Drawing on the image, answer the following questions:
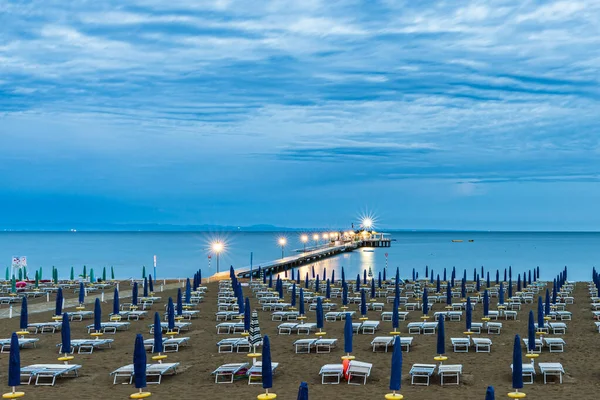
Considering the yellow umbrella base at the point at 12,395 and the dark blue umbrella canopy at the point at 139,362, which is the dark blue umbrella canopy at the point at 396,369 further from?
the yellow umbrella base at the point at 12,395

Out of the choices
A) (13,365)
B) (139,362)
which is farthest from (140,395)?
(13,365)

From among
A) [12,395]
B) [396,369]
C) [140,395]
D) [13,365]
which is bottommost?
[12,395]

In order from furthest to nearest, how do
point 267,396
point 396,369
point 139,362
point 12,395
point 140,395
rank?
point 12,395 → point 140,395 → point 267,396 → point 139,362 → point 396,369

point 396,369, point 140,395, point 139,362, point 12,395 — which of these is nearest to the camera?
point 396,369

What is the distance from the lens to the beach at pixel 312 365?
1625 cm

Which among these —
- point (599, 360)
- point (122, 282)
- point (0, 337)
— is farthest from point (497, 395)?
point (122, 282)

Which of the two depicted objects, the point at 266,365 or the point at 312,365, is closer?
the point at 266,365

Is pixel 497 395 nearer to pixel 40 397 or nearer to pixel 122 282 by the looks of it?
pixel 40 397

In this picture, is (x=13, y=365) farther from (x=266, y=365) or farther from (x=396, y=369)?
(x=396, y=369)

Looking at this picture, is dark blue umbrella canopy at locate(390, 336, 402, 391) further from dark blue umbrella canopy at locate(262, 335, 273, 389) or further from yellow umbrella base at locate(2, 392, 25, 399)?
yellow umbrella base at locate(2, 392, 25, 399)

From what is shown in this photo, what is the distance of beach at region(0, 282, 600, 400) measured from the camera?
53.3 ft

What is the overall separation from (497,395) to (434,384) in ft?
6.18

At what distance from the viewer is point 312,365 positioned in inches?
770

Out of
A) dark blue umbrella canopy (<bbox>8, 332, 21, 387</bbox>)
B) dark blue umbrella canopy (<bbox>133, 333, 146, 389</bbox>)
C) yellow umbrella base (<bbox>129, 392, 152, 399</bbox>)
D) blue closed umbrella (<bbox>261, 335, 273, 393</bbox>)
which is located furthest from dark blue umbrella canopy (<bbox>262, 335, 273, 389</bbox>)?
dark blue umbrella canopy (<bbox>8, 332, 21, 387</bbox>)
